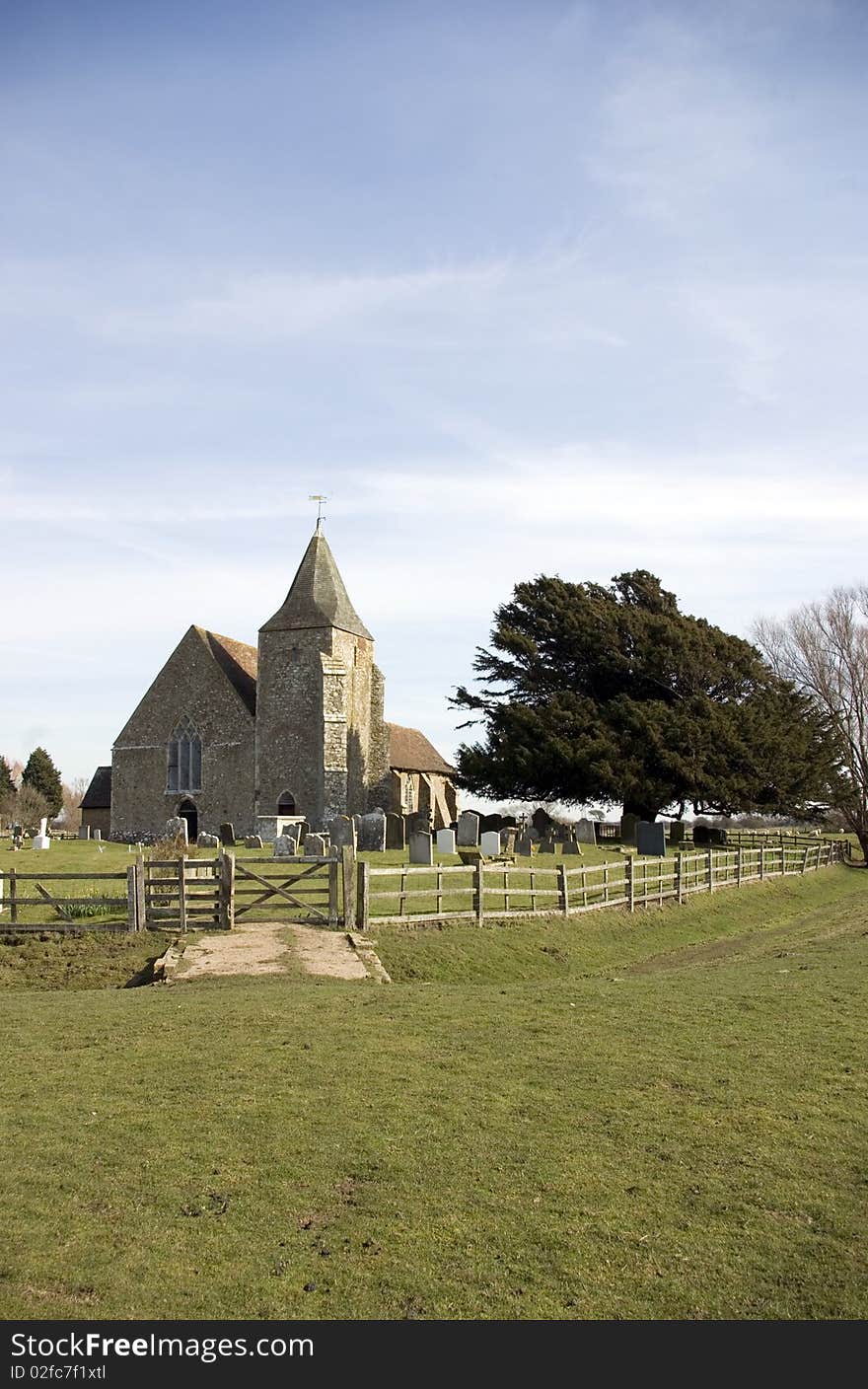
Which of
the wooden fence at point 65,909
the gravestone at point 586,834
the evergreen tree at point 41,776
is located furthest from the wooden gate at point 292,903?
the evergreen tree at point 41,776

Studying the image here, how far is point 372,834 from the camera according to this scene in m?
36.3

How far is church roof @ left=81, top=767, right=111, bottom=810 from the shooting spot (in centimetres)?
5734

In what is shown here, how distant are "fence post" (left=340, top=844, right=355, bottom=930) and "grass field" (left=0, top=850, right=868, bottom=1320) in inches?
204

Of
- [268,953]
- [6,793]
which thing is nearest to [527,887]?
[268,953]

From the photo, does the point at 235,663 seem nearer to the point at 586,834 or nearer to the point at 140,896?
the point at 586,834

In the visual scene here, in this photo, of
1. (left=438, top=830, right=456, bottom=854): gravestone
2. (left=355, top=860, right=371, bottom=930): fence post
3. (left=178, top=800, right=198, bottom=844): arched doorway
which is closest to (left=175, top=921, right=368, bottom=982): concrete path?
(left=355, top=860, right=371, bottom=930): fence post

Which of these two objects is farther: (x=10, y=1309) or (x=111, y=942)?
(x=111, y=942)

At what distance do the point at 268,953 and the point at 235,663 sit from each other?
130ft

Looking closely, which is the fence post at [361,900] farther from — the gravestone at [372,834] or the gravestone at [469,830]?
the gravestone at [372,834]

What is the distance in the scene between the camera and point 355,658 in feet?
175
